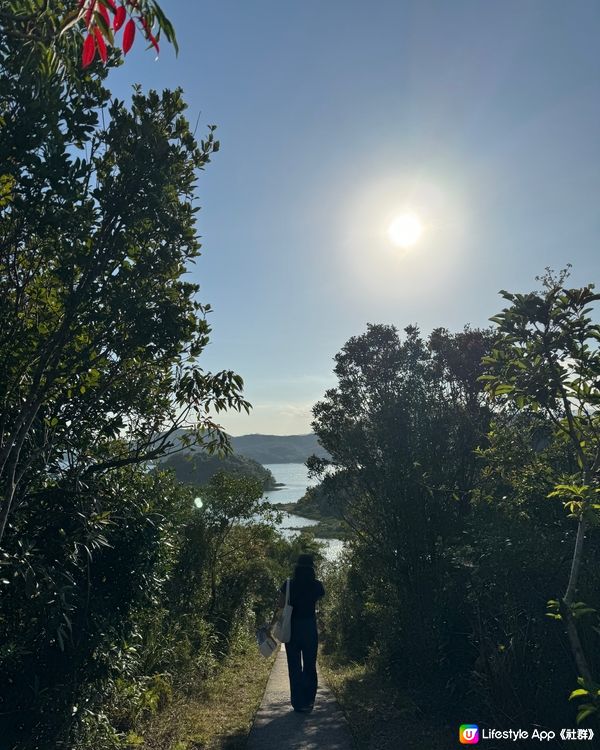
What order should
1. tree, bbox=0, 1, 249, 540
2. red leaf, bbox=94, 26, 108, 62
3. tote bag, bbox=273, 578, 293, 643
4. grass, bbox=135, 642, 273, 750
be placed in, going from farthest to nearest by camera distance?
tote bag, bbox=273, 578, 293, 643 < grass, bbox=135, 642, 273, 750 < tree, bbox=0, 1, 249, 540 < red leaf, bbox=94, 26, 108, 62

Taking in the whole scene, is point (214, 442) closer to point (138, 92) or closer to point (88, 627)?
point (88, 627)

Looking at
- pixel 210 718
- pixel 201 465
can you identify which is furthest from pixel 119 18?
pixel 201 465

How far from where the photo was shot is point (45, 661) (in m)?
4.05

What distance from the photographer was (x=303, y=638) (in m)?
5.98

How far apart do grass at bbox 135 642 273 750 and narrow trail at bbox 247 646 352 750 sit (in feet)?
0.49

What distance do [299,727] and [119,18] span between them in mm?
6471

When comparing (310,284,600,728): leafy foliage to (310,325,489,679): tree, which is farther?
(310,325,489,679): tree

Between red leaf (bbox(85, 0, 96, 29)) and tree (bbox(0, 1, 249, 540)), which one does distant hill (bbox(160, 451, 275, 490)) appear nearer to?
tree (bbox(0, 1, 249, 540))

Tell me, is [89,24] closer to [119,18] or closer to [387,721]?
[119,18]

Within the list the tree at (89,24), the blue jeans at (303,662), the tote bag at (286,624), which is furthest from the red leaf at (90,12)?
the blue jeans at (303,662)

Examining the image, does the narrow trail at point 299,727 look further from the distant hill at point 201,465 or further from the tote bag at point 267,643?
the distant hill at point 201,465

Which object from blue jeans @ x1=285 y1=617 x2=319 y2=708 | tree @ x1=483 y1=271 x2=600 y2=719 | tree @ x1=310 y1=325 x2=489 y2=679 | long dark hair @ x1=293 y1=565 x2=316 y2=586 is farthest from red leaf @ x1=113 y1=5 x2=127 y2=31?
blue jeans @ x1=285 y1=617 x2=319 y2=708

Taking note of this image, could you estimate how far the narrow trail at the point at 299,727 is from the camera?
4.71 m

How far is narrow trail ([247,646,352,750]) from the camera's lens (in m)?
4.71
